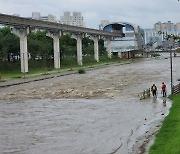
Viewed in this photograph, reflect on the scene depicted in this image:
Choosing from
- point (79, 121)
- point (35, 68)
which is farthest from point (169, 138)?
point (35, 68)

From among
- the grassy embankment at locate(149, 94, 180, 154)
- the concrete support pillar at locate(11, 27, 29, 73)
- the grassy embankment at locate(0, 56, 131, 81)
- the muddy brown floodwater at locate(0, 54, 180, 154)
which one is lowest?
the muddy brown floodwater at locate(0, 54, 180, 154)

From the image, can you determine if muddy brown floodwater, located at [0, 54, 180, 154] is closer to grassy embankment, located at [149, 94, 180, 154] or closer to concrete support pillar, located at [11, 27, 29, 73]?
grassy embankment, located at [149, 94, 180, 154]

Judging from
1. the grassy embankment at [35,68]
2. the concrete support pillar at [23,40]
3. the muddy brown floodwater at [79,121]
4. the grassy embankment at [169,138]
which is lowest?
the muddy brown floodwater at [79,121]

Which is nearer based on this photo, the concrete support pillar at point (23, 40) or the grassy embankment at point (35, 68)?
the grassy embankment at point (35, 68)

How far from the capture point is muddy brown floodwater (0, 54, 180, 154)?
55.9 feet

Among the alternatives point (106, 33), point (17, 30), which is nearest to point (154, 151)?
point (17, 30)

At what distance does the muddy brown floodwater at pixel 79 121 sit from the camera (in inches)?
671

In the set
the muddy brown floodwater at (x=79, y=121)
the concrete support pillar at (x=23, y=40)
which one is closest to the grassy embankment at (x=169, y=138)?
the muddy brown floodwater at (x=79, y=121)

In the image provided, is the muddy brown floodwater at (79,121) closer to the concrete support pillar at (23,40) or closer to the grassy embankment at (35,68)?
the grassy embankment at (35,68)

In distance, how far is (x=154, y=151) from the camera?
14492 mm

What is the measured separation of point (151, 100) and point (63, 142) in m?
14.4

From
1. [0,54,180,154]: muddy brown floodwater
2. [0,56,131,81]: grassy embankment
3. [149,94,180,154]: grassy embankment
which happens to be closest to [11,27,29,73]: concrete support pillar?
[0,56,131,81]: grassy embankment

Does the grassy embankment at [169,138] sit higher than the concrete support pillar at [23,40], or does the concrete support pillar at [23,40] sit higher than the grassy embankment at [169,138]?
the concrete support pillar at [23,40]

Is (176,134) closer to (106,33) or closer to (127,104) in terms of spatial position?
(127,104)
